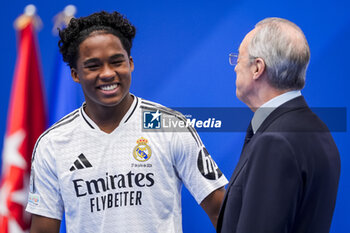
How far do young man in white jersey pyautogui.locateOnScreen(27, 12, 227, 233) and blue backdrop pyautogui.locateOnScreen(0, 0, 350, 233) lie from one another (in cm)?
55

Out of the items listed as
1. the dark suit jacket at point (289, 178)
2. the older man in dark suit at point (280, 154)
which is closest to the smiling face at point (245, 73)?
the older man in dark suit at point (280, 154)

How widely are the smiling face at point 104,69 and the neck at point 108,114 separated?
0.06 metres

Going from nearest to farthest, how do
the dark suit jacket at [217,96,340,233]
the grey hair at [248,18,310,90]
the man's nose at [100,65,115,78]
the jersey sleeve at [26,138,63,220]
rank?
the dark suit jacket at [217,96,340,233] < the grey hair at [248,18,310,90] < the man's nose at [100,65,115,78] < the jersey sleeve at [26,138,63,220]

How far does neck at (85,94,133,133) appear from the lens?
1.58m

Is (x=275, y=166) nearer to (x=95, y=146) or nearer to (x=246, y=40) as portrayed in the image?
(x=246, y=40)

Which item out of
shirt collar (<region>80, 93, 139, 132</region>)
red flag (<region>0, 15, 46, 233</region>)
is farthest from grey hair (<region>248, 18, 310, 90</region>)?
red flag (<region>0, 15, 46, 233</region>)

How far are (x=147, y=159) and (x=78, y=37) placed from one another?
51 cm

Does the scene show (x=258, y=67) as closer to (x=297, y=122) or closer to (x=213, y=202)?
(x=297, y=122)

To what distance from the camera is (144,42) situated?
7.18ft

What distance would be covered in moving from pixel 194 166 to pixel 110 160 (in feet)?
1.00

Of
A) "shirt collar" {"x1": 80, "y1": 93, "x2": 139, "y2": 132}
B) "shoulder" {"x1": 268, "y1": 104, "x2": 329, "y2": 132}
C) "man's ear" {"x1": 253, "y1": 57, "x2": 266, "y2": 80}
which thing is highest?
"shirt collar" {"x1": 80, "y1": 93, "x2": 139, "y2": 132}

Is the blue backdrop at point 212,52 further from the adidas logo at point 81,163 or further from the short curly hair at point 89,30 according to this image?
the adidas logo at point 81,163

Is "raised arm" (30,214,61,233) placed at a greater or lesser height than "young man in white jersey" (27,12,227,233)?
lesser

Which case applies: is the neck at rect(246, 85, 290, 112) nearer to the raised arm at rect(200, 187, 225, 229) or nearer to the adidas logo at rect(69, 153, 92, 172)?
the raised arm at rect(200, 187, 225, 229)
